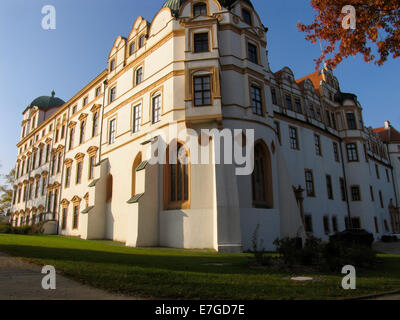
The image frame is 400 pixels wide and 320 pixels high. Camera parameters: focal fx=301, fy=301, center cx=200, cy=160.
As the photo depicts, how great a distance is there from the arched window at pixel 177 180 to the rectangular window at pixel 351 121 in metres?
26.4

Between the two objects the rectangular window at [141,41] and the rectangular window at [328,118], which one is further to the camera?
the rectangular window at [328,118]

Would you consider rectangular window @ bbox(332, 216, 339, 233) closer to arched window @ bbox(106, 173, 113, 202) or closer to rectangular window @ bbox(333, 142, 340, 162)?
rectangular window @ bbox(333, 142, 340, 162)

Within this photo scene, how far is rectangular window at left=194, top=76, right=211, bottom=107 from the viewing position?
18828mm

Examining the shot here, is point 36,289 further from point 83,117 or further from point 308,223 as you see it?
point 83,117

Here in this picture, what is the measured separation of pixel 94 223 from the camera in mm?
24453

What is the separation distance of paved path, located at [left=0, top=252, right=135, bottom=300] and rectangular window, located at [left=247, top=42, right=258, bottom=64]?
61.7 feet

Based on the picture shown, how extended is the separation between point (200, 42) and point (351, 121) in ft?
82.3

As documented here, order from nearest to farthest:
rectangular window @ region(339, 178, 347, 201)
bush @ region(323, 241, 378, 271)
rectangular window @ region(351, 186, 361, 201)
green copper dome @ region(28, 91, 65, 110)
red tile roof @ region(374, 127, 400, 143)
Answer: bush @ region(323, 241, 378, 271) → rectangular window @ region(339, 178, 347, 201) → rectangular window @ region(351, 186, 361, 201) → green copper dome @ region(28, 91, 65, 110) → red tile roof @ region(374, 127, 400, 143)

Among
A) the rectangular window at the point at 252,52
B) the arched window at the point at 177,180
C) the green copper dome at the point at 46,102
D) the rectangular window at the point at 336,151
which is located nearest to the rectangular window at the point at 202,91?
the arched window at the point at 177,180

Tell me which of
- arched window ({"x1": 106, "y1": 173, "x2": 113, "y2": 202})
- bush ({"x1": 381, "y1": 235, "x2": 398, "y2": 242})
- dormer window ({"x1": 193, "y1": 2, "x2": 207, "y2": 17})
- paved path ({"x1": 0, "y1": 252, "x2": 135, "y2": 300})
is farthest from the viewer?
bush ({"x1": 381, "y1": 235, "x2": 398, "y2": 242})

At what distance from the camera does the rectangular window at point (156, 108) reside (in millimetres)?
21178

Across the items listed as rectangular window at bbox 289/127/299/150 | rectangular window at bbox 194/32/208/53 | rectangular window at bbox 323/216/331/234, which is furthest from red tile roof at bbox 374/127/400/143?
rectangular window at bbox 194/32/208/53

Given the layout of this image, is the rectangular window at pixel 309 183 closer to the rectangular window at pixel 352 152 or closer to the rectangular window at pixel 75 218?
the rectangular window at pixel 352 152
